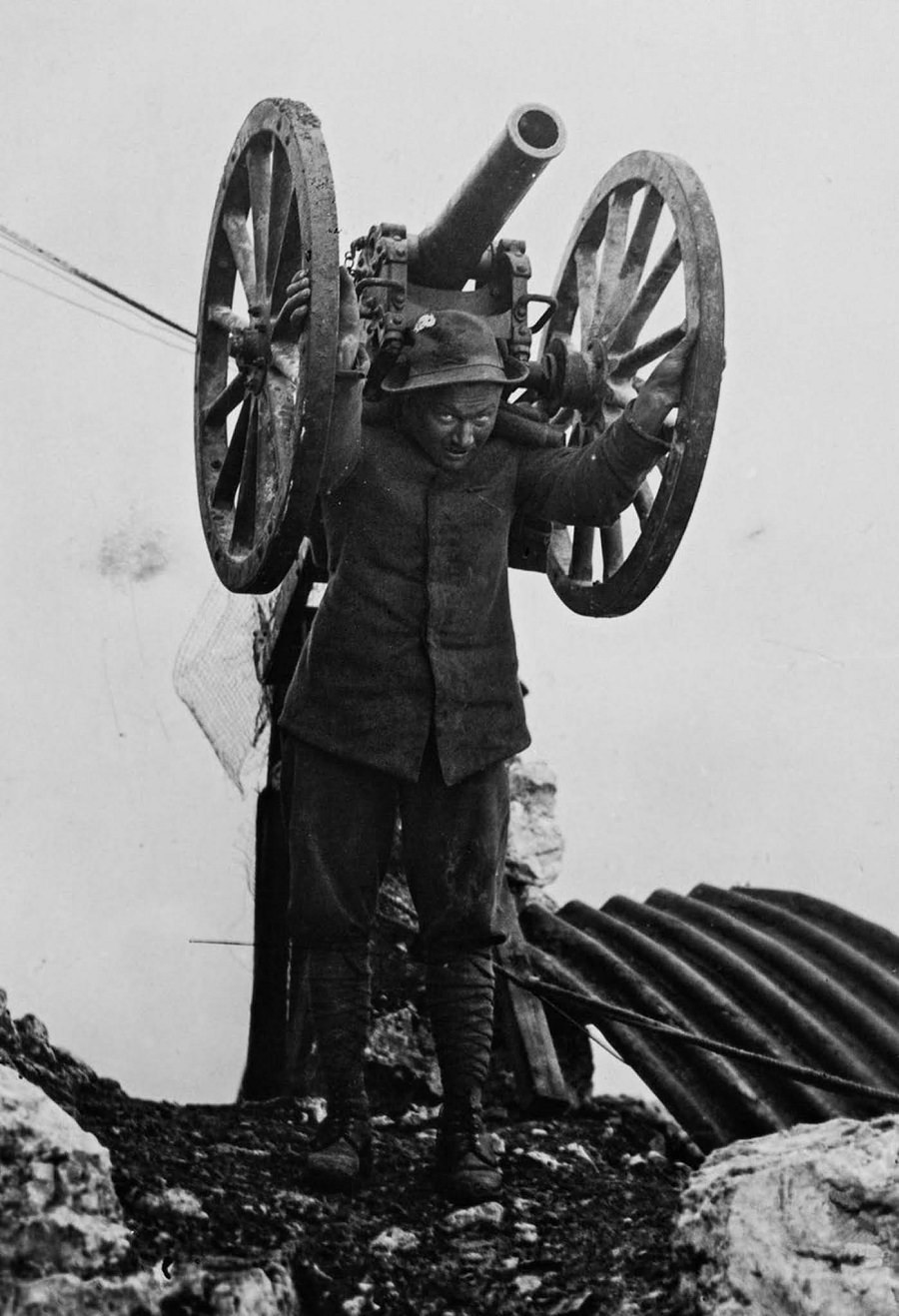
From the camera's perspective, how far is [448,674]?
462 centimetres

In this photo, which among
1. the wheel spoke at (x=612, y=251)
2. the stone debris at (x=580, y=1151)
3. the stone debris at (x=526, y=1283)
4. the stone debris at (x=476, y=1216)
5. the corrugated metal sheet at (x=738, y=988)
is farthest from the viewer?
the corrugated metal sheet at (x=738, y=988)

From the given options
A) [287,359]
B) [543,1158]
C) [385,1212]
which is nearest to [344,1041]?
[385,1212]

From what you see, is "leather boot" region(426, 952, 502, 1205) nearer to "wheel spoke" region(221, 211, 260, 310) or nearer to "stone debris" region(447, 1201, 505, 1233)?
"stone debris" region(447, 1201, 505, 1233)

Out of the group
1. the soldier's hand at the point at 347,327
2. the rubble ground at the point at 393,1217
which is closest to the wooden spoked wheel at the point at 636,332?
the soldier's hand at the point at 347,327

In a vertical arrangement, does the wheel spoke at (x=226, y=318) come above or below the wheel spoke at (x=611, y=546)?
above

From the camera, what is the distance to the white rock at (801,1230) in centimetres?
335

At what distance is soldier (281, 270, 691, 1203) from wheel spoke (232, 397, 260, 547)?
212mm

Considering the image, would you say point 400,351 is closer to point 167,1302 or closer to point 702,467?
point 702,467

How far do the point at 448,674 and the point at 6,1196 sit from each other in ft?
5.53

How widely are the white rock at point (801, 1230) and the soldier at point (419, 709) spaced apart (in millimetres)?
997

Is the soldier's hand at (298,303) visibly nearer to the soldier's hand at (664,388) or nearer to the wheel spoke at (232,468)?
the wheel spoke at (232,468)

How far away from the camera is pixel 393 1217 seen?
14.2 ft

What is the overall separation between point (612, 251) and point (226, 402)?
3.51 ft

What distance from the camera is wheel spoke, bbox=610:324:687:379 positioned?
455 cm
